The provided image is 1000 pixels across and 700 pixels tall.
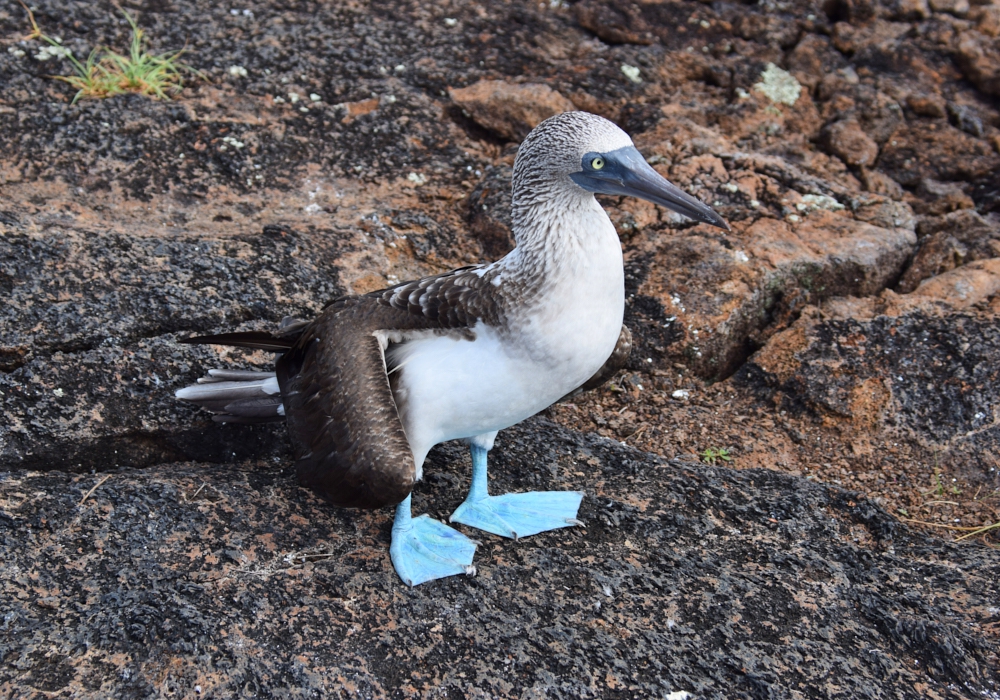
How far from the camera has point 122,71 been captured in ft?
15.7

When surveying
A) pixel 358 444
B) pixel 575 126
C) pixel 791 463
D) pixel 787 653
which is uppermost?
pixel 575 126

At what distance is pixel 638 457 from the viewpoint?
11.5 feet

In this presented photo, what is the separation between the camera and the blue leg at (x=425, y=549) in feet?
9.29

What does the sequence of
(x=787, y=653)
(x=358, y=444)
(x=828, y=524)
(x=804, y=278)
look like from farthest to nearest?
(x=804, y=278) → (x=828, y=524) → (x=358, y=444) → (x=787, y=653)

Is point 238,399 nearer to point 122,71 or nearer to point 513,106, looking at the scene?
point 122,71

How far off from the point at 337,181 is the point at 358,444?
242 cm

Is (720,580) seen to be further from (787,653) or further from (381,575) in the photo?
(381,575)

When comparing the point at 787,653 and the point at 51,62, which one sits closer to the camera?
the point at 787,653

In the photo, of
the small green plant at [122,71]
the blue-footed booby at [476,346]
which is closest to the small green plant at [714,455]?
the blue-footed booby at [476,346]

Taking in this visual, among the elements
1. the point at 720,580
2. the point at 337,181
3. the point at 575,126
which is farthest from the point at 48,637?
the point at 337,181

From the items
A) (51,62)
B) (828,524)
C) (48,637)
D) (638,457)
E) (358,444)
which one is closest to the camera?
(48,637)

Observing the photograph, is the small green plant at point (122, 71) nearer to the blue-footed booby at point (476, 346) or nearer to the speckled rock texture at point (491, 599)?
the blue-footed booby at point (476, 346)

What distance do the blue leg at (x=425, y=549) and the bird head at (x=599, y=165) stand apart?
50.4 inches

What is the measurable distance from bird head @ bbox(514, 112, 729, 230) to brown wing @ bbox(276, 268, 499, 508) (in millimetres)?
501
